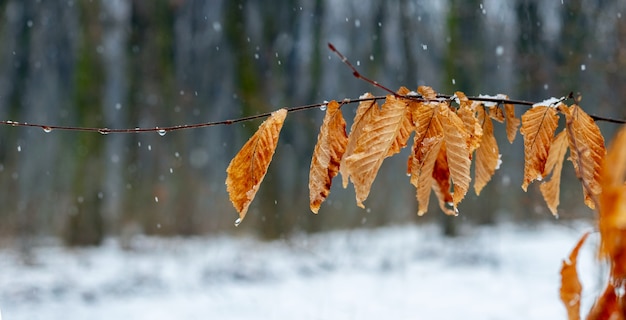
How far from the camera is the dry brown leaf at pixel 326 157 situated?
1118 millimetres

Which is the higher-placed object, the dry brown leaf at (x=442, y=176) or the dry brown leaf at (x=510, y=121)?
the dry brown leaf at (x=510, y=121)

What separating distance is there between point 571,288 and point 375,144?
0.42m

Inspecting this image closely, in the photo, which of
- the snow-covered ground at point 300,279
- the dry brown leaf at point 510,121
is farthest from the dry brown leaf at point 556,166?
the snow-covered ground at point 300,279

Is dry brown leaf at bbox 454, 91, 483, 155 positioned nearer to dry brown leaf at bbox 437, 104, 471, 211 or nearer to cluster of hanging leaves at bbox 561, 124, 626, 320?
dry brown leaf at bbox 437, 104, 471, 211

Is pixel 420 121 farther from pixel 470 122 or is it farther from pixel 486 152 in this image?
pixel 486 152

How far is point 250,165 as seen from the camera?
1.10 m

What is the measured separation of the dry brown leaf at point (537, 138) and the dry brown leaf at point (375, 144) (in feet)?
0.83

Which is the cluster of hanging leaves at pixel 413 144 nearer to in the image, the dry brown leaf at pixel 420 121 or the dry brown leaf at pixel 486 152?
the dry brown leaf at pixel 420 121

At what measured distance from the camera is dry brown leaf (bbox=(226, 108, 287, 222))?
1089mm

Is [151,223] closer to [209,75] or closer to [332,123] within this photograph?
[209,75]

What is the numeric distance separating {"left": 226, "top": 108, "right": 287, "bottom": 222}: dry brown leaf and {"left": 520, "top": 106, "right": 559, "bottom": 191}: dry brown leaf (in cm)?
51

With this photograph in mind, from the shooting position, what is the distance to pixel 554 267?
8.46 m

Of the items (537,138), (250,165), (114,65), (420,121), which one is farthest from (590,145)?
(114,65)

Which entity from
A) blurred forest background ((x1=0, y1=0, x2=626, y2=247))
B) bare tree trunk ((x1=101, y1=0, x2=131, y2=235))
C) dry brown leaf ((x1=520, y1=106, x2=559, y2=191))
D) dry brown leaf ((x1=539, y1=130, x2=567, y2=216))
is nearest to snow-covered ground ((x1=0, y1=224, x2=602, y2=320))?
blurred forest background ((x1=0, y1=0, x2=626, y2=247))
